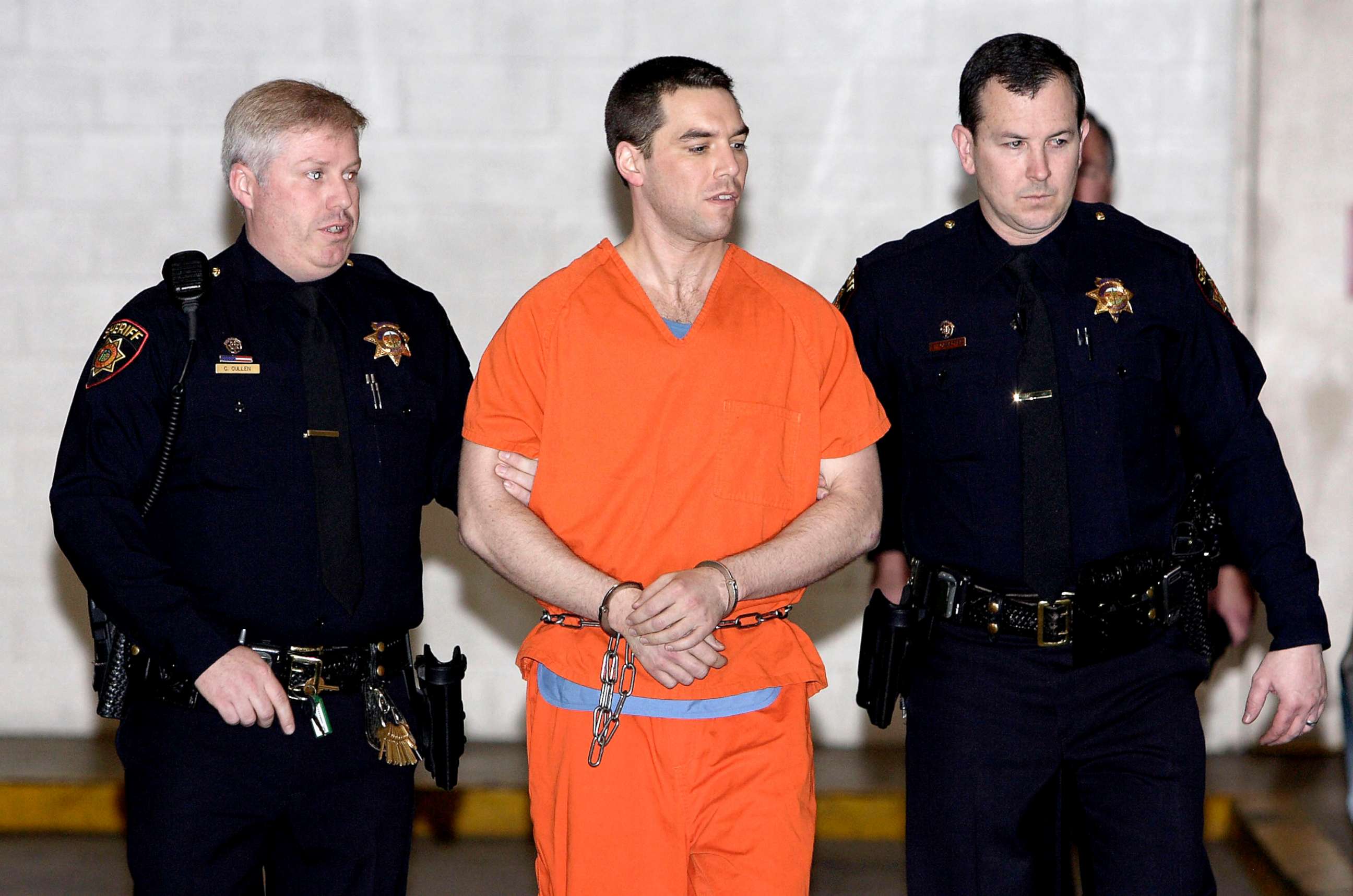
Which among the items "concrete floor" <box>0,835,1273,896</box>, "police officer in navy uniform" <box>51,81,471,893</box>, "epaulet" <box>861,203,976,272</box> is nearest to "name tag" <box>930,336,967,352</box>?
"epaulet" <box>861,203,976,272</box>

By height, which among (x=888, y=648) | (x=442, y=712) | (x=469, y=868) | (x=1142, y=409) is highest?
(x=1142, y=409)

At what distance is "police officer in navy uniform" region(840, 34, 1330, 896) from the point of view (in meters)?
2.79

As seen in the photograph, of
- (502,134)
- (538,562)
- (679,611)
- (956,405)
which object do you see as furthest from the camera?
(502,134)

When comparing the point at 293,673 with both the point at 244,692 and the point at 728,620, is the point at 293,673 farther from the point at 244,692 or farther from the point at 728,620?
the point at 728,620

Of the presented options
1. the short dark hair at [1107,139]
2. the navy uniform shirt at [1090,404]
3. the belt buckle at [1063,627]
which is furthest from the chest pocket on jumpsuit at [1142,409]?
the short dark hair at [1107,139]

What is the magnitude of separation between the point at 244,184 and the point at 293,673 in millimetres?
873

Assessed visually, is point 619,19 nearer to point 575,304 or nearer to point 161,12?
point 161,12

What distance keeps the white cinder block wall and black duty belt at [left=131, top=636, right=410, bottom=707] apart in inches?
98.8

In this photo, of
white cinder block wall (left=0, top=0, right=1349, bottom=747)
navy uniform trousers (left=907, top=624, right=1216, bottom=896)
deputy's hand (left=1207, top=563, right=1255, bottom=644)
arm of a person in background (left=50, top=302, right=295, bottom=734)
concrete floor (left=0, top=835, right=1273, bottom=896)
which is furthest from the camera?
A: white cinder block wall (left=0, top=0, right=1349, bottom=747)

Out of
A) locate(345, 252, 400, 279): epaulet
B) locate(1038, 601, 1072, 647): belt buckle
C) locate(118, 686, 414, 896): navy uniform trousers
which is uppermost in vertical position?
locate(345, 252, 400, 279): epaulet

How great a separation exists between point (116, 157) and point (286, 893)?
10.5ft

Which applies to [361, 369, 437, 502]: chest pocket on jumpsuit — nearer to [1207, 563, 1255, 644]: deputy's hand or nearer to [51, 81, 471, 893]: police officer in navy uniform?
[51, 81, 471, 893]: police officer in navy uniform

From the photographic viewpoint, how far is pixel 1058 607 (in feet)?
9.20

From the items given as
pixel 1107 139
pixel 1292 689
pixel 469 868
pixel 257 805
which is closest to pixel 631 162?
pixel 257 805
